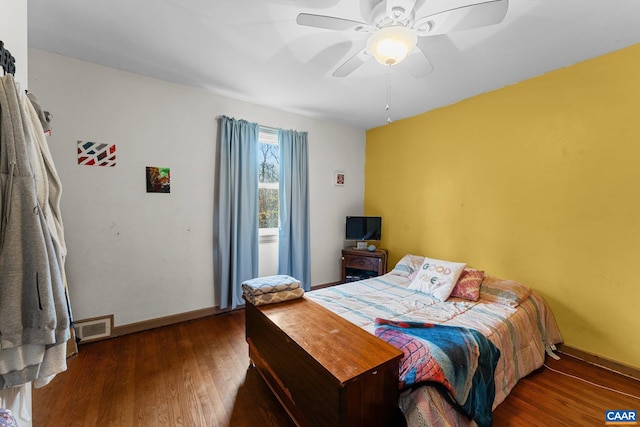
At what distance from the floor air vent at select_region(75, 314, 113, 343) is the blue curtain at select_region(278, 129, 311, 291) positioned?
180 centimetres

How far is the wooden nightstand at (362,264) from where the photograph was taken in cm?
349

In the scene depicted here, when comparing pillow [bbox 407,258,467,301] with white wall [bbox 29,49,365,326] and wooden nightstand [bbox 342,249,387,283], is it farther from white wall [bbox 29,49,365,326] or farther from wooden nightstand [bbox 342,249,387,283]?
white wall [bbox 29,49,365,326]

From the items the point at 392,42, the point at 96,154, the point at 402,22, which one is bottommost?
the point at 96,154

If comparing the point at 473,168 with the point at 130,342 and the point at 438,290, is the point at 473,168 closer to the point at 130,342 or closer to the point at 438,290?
the point at 438,290

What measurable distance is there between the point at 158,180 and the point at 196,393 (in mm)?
1988

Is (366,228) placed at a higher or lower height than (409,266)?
higher

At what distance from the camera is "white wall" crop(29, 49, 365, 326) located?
2234mm

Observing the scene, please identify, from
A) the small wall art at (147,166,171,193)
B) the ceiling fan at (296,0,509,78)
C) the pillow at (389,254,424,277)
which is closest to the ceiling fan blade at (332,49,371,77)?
the ceiling fan at (296,0,509,78)

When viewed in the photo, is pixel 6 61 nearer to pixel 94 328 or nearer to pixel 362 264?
pixel 94 328

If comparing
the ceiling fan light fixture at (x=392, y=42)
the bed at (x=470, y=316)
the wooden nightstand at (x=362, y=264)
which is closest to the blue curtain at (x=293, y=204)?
the wooden nightstand at (x=362, y=264)

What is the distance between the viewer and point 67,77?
2.20 metres

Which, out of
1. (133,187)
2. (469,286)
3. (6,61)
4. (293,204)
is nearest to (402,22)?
(6,61)

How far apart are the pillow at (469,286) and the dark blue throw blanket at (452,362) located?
0.70 meters

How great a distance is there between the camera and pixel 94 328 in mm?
2336
